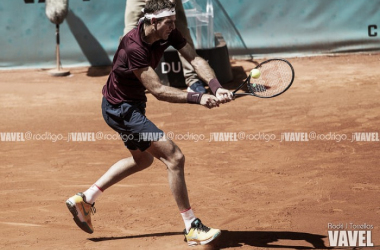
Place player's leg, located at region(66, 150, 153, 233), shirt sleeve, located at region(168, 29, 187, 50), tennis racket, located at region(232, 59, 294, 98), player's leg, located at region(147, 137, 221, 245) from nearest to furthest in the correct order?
1. player's leg, located at region(147, 137, 221, 245)
2. shirt sleeve, located at region(168, 29, 187, 50)
3. player's leg, located at region(66, 150, 153, 233)
4. tennis racket, located at region(232, 59, 294, 98)

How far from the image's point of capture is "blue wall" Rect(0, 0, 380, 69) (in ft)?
36.7

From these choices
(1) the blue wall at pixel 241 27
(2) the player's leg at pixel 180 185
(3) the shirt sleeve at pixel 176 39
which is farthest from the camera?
(1) the blue wall at pixel 241 27

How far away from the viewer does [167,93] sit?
4.73 m

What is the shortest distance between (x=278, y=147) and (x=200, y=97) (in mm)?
2737

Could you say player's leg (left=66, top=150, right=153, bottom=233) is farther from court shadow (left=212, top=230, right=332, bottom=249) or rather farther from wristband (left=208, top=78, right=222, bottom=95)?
court shadow (left=212, top=230, right=332, bottom=249)

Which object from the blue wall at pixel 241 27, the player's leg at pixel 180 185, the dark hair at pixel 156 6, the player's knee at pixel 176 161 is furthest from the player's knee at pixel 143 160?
the blue wall at pixel 241 27

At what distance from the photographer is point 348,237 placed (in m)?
4.88

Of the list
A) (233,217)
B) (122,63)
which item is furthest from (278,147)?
(122,63)

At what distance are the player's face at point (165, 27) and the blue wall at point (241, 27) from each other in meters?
6.46

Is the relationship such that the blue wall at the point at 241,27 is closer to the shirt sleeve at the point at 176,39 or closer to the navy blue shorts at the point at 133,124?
the shirt sleeve at the point at 176,39

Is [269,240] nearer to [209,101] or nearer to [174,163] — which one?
[174,163]

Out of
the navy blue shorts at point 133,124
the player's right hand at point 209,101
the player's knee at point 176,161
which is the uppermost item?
the player's right hand at point 209,101

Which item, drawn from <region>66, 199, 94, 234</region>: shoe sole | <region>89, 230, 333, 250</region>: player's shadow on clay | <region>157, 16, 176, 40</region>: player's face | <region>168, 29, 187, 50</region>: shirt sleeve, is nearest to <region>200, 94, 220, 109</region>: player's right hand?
<region>157, 16, 176, 40</region>: player's face

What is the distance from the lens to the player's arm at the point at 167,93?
464cm
